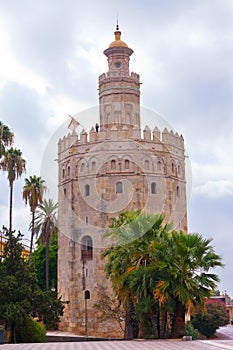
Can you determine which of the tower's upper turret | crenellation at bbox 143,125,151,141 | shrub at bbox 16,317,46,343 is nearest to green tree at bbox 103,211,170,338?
shrub at bbox 16,317,46,343

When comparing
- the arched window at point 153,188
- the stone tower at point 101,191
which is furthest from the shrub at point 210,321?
the arched window at point 153,188

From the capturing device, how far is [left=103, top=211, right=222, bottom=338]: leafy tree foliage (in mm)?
20102

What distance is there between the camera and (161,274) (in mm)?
20469

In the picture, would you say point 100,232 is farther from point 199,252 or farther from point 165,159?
point 199,252

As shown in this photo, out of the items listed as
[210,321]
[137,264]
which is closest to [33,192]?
[210,321]

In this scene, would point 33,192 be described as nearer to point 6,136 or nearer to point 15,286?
point 6,136

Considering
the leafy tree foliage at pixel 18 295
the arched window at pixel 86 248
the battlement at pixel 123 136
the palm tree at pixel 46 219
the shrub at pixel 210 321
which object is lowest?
the shrub at pixel 210 321

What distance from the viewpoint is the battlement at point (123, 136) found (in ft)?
123

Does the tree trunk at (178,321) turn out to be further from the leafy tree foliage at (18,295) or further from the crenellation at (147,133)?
the crenellation at (147,133)

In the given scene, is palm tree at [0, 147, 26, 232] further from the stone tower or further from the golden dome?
the golden dome

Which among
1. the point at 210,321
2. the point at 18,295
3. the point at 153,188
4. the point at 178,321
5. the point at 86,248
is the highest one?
the point at 153,188

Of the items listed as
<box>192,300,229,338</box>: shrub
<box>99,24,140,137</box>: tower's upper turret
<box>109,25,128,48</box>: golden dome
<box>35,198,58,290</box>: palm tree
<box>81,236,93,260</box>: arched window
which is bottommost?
<box>192,300,229,338</box>: shrub

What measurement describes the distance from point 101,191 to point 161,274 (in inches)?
656

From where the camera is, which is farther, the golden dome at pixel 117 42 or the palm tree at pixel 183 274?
the golden dome at pixel 117 42
